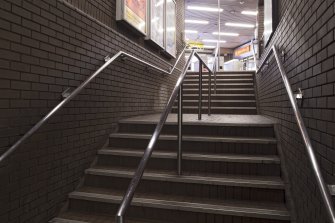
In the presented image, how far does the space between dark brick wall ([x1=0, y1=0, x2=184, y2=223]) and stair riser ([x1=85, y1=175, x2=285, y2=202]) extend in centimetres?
48

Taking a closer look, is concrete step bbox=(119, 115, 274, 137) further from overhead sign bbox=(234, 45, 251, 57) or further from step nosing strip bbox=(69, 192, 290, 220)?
overhead sign bbox=(234, 45, 251, 57)

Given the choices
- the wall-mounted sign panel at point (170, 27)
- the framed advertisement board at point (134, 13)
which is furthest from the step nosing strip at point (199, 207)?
the wall-mounted sign panel at point (170, 27)

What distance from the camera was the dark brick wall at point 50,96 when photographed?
169cm

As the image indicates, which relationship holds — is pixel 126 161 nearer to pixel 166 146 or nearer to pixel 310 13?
pixel 166 146

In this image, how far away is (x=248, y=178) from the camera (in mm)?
2160

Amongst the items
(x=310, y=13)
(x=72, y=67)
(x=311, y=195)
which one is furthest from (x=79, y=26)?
(x=311, y=195)

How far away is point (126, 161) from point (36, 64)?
1.29m

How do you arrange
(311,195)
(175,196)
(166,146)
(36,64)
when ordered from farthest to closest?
(166,146)
(175,196)
(36,64)
(311,195)

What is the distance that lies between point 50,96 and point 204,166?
59.6 inches

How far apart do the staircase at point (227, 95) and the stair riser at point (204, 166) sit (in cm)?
257

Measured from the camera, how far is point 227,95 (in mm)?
5285

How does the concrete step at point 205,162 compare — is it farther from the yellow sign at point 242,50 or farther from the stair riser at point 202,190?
the yellow sign at point 242,50

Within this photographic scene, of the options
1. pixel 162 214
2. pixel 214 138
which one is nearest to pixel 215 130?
pixel 214 138

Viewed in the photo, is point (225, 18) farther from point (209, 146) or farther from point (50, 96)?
point (50, 96)
